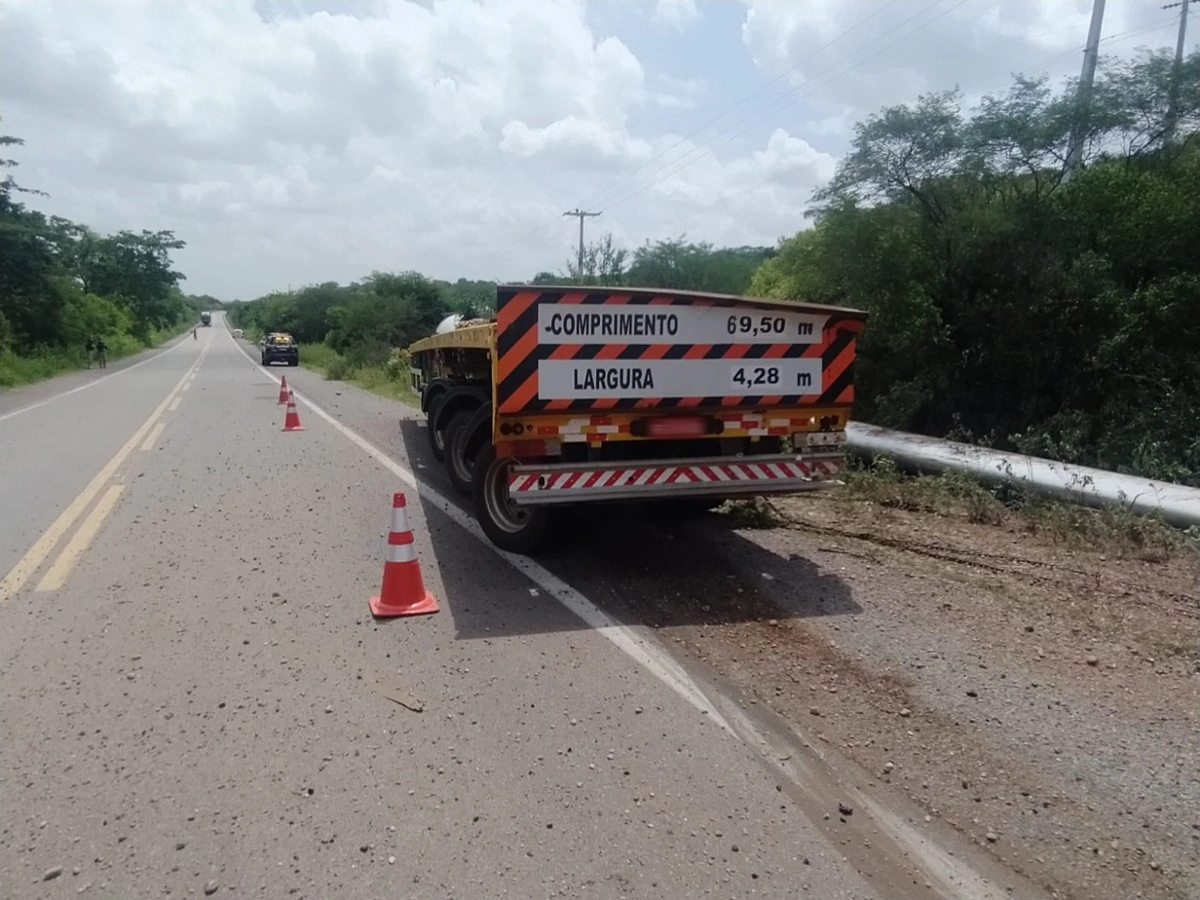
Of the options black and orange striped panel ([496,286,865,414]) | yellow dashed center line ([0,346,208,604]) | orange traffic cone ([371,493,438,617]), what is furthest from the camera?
yellow dashed center line ([0,346,208,604])

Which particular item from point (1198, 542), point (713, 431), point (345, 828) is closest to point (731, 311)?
point (713, 431)

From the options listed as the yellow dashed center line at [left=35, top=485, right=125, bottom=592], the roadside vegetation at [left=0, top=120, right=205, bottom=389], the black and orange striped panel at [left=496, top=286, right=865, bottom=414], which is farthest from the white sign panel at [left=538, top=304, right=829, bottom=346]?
the roadside vegetation at [left=0, top=120, right=205, bottom=389]

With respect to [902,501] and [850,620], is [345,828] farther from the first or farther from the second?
[902,501]

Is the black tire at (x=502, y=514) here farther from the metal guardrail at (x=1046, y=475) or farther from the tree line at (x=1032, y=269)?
the tree line at (x=1032, y=269)

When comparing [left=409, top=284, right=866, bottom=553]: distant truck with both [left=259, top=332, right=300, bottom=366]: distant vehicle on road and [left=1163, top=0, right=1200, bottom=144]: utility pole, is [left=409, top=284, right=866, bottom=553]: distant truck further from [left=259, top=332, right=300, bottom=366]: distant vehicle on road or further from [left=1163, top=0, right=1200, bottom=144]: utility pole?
[left=259, top=332, right=300, bottom=366]: distant vehicle on road

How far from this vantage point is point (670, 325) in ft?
19.9

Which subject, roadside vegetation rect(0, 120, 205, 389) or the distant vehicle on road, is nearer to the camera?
roadside vegetation rect(0, 120, 205, 389)

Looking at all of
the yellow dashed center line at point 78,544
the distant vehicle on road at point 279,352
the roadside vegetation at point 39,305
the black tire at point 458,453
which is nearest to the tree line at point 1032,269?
the black tire at point 458,453

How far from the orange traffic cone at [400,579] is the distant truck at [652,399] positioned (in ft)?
2.49

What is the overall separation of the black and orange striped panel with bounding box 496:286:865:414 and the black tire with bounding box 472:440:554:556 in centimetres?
87

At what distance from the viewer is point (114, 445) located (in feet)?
42.3

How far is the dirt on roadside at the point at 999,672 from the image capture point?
10.6 ft

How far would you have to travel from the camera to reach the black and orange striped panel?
5809 millimetres

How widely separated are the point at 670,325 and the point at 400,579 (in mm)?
2405
